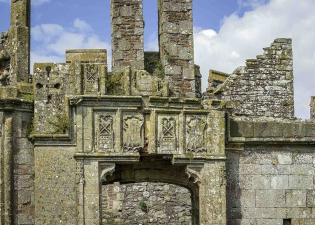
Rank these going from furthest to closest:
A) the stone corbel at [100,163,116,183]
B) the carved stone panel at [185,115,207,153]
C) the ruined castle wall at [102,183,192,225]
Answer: the ruined castle wall at [102,183,192,225] < the carved stone panel at [185,115,207,153] < the stone corbel at [100,163,116,183]

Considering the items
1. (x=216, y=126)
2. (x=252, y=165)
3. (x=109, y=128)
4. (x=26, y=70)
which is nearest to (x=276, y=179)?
(x=252, y=165)

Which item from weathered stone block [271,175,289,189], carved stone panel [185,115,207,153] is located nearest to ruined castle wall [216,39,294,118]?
weathered stone block [271,175,289,189]

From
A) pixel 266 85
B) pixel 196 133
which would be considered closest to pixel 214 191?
pixel 196 133

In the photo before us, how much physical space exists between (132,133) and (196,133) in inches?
47.3

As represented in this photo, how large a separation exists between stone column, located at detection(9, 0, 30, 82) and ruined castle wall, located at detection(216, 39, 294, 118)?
A: 5774mm

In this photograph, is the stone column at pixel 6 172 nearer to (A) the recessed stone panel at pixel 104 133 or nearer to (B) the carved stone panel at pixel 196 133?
(A) the recessed stone panel at pixel 104 133

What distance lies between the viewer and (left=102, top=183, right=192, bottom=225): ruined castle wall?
19.7 metres

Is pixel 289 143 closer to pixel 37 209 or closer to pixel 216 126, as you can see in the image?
pixel 216 126

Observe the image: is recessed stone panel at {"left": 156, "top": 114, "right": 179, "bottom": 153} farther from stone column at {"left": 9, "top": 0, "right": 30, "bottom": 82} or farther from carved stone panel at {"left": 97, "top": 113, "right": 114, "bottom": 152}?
stone column at {"left": 9, "top": 0, "right": 30, "bottom": 82}

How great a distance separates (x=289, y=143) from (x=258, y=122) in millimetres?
745

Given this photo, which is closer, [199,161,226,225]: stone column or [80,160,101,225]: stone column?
[80,160,101,225]: stone column

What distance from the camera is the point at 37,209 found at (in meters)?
13.3

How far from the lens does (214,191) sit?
13953 mm

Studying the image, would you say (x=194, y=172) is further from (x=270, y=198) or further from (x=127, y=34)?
(x=127, y=34)
